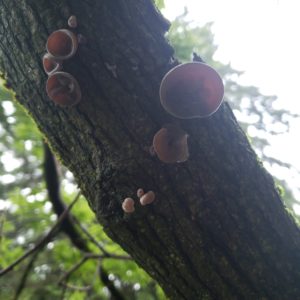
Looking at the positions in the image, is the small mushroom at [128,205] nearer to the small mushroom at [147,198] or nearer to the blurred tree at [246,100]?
the small mushroom at [147,198]

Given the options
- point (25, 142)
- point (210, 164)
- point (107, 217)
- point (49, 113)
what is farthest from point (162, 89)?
point (25, 142)

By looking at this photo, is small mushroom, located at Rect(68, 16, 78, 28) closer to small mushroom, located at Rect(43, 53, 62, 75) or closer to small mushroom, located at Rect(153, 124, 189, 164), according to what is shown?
small mushroom, located at Rect(43, 53, 62, 75)

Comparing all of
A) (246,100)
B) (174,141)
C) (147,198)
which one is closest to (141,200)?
(147,198)

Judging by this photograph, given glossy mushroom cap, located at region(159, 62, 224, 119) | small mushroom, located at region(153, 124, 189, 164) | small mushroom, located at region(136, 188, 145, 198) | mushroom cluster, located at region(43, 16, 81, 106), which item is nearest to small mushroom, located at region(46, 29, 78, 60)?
mushroom cluster, located at region(43, 16, 81, 106)

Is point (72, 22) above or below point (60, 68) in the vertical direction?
above

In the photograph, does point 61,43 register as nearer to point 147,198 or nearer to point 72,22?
point 72,22

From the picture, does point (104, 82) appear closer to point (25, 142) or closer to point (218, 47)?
point (25, 142)
